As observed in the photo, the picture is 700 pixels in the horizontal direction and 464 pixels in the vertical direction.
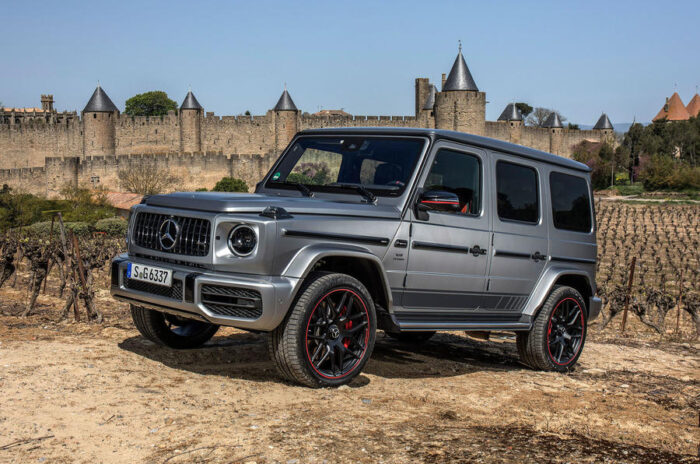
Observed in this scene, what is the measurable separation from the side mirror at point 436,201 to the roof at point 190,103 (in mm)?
65192

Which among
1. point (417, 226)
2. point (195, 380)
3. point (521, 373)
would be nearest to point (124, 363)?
point (195, 380)

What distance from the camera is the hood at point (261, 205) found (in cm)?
462

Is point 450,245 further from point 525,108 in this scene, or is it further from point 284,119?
point 525,108

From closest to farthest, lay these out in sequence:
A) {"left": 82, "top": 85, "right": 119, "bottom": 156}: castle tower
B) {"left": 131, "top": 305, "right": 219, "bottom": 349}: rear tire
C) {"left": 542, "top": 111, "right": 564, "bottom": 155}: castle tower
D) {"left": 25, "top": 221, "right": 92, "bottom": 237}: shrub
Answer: {"left": 131, "top": 305, "right": 219, "bottom": 349}: rear tire < {"left": 25, "top": 221, "right": 92, "bottom": 237}: shrub < {"left": 82, "top": 85, "right": 119, "bottom": 156}: castle tower < {"left": 542, "top": 111, "right": 564, "bottom": 155}: castle tower

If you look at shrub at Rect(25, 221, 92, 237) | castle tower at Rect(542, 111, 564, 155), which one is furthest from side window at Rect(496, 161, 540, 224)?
castle tower at Rect(542, 111, 564, 155)

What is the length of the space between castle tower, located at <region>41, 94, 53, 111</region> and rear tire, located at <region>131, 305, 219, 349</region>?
4447 inches

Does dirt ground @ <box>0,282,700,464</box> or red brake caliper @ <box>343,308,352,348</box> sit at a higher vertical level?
red brake caliper @ <box>343,308,352,348</box>

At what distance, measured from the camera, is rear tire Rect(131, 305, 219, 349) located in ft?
19.1

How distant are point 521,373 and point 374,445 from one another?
8.98 feet

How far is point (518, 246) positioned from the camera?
20.2 feet

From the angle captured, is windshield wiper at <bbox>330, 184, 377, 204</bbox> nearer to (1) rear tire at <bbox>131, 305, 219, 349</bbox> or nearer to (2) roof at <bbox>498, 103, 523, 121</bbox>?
(1) rear tire at <bbox>131, 305, 219, 349</bbox>

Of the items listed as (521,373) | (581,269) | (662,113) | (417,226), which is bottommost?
(521,373)

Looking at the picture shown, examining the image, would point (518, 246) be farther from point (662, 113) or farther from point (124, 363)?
point (662, 113)

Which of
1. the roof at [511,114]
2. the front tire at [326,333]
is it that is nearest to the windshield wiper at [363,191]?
the front tire at [326,333]
